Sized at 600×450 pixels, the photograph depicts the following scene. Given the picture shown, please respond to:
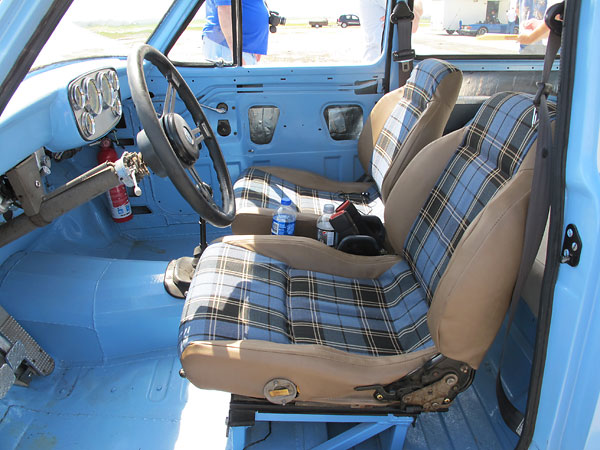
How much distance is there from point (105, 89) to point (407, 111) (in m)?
1.25

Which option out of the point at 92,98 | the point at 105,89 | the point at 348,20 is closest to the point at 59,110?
the point at 92,98

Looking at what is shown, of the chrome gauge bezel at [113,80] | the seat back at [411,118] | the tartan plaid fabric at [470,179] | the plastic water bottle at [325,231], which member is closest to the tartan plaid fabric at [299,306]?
the tartan plaid fabric at [470,179]

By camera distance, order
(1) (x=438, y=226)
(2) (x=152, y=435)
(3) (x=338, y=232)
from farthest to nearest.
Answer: (3) (x=338, y=232)
(2) (x=152, y=435)
(1) (x=438, y=226)

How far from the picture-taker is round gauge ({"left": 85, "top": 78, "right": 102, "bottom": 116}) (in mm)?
1610

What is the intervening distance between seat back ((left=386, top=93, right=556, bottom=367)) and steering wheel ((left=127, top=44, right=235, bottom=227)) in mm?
631

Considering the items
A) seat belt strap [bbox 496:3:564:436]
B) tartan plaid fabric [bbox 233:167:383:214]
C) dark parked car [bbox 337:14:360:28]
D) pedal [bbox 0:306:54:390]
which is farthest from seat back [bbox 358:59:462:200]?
pedal [bbox 0:306:54:390]

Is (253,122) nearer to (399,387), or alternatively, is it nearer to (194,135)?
(194,135)

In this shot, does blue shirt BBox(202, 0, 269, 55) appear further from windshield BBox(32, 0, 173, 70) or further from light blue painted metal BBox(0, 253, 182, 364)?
light blue painted metal BBox(0, 253, 182, 364)

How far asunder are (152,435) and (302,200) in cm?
122

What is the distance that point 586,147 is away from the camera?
0.86 metres

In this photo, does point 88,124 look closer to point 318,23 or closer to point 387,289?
point 387,289

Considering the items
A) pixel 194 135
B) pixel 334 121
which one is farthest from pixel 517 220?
pixel 334 121

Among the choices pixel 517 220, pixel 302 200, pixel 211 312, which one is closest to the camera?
pixel 517 220

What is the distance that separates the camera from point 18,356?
162 centimetres
